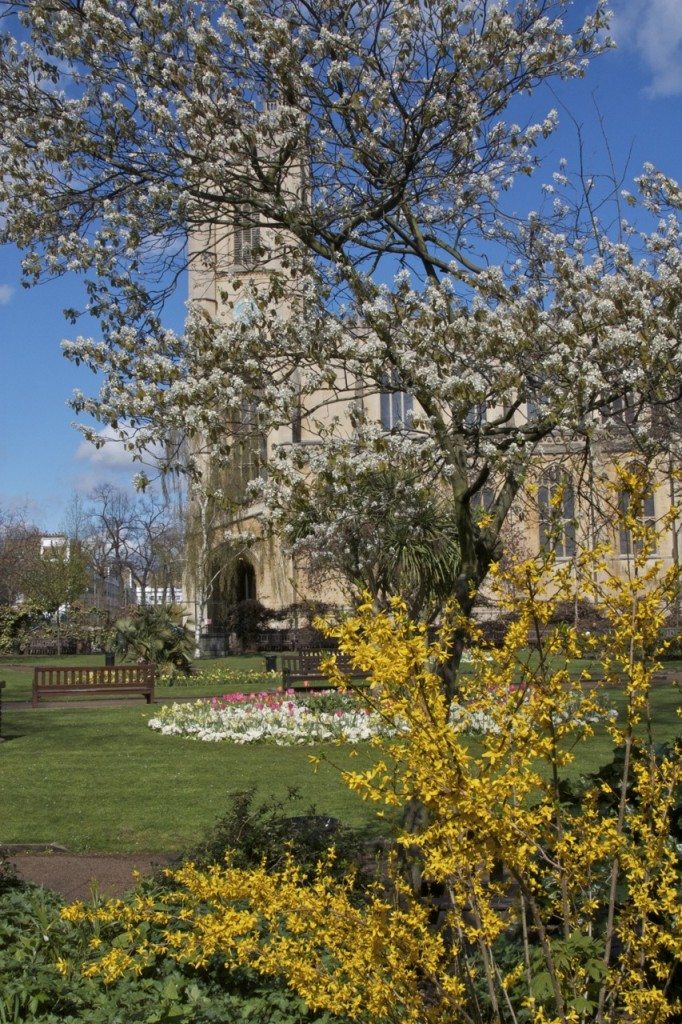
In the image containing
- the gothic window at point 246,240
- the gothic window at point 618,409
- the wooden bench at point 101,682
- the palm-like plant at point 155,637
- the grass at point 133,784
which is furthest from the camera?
the palm-like plant at point 155,637

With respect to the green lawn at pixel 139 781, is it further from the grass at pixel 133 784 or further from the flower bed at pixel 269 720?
the flower bed at pixel 269 720

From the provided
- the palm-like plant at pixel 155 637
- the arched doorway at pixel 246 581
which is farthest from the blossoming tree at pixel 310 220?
the arched doorway at pixel 246 581

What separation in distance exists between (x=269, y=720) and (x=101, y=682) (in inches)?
207

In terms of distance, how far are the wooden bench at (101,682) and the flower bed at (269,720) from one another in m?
2.35

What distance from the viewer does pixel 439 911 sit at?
4371 millimetres

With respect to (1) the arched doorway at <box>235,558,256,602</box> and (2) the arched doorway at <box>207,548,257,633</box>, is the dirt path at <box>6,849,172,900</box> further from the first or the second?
(1) the arched doorway at <box>235,558,256,602</box>

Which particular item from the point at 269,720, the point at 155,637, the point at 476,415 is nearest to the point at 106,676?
the point at 269,720

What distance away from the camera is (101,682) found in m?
18.0

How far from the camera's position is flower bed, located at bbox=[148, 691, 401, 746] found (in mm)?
13117

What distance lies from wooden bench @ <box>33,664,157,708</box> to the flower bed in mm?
2346

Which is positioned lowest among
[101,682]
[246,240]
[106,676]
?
[101,682]

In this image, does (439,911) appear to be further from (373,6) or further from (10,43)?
(10,43)

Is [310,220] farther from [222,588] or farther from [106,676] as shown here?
[222,588]

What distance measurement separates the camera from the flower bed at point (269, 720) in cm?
1312
